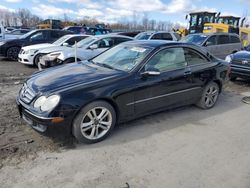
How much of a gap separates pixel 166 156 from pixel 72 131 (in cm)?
144

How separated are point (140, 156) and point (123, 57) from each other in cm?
198

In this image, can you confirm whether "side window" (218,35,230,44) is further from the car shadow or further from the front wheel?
the front wheel

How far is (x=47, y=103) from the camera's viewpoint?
330 centimetres

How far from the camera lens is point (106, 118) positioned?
375 cm

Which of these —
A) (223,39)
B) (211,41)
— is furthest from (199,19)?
(211,41)

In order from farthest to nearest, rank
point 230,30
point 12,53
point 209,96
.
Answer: point 230,30 → point 12,53 → point 209,96

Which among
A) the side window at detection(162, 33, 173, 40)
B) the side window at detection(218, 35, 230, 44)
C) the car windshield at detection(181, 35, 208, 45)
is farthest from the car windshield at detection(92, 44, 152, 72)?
the side window at detection(162, 33, 173, 40)

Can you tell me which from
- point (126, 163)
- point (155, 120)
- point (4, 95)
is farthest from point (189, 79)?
point (4, 95)

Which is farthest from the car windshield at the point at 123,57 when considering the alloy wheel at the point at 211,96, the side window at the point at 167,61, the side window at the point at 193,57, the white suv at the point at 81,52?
the white suv at the point at 81,52

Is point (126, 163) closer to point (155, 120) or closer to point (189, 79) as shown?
point (155, 120)

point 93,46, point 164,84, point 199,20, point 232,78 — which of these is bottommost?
point 232,78

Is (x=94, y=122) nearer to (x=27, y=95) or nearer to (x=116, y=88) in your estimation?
(x=116, y=88)

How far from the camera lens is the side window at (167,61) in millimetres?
4189

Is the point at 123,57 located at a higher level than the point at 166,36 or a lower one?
lower
